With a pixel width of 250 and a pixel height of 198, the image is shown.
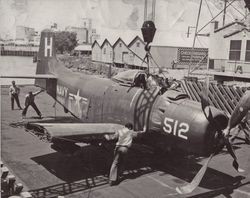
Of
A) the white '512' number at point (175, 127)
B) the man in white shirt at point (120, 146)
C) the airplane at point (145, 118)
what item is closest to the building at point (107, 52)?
the airplane at point (145, 118)

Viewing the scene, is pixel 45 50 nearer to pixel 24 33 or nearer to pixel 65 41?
pixel 65 41

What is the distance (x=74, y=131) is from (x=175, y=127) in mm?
2663

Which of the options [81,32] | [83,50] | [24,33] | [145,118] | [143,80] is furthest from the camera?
[24,33]

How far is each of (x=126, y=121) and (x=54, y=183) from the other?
2.65 m

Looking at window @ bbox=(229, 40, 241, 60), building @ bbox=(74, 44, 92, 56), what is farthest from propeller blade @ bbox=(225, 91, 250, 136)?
building @ bbox=(74, 44, 92, 56)

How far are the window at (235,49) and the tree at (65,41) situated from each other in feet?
269

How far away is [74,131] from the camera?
30.0 ft

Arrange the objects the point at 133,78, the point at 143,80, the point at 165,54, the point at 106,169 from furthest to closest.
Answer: the point at 165,54 → the point at 133,78 → the point at 143,80 → the point at 106,169

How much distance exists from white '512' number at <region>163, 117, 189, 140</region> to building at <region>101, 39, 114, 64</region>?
48.9 m

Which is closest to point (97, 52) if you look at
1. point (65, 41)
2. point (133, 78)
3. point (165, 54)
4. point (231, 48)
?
point (165, 54)

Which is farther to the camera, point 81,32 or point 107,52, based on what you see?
point 81,32

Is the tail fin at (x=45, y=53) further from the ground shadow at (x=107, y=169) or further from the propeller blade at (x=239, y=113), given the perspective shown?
the propeller blade at (x=239, y=113)

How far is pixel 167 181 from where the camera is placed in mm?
9414

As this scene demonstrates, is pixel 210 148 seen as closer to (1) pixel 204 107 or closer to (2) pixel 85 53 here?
(1) pixel 204 107
